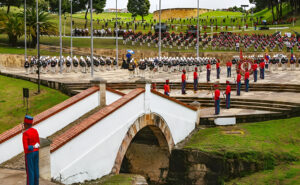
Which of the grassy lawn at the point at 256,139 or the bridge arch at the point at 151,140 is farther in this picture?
the grassy lawn at the point at 256,139

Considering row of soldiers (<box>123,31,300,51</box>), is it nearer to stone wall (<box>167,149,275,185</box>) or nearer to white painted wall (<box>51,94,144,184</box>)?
stone wall (<box>167,149,275,185</box>)

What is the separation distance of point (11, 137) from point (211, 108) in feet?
42.0

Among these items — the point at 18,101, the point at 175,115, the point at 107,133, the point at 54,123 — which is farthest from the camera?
the point at 18,101

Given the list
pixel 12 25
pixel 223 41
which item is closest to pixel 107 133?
pixel 12 25

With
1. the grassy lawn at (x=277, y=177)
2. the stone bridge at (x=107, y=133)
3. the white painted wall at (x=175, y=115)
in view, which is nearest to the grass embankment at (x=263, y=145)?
the grassy lawn at (x=277, y=177)

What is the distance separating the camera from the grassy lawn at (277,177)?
12885 millimetres

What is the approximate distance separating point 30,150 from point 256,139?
1040 centimetres

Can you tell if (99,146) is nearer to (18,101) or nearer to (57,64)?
(18,101)

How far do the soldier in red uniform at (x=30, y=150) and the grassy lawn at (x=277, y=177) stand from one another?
798cm

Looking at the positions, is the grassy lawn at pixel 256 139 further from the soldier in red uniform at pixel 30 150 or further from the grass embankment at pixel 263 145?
the soldier in red uniform at pixel 30 150

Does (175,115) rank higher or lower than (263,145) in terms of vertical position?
higher

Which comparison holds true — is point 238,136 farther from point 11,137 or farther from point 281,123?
point 11,137

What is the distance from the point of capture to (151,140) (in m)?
18.8

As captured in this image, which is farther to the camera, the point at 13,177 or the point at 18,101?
the point at 18,101
